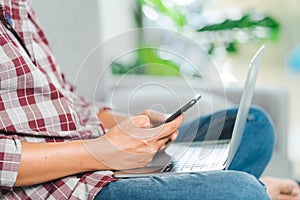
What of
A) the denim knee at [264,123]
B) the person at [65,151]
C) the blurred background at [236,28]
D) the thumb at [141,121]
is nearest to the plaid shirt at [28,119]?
the person at [65,151]

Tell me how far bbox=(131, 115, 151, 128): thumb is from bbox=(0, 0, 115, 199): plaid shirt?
11 cm

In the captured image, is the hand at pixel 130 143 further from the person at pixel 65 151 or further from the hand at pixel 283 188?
the hand at pixel 283 188

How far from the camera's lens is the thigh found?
1027 millimetres

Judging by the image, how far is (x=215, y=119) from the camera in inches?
53.1

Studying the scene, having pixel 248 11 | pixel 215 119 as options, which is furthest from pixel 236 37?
→ pixel 215 119

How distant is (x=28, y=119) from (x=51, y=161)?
108 millimetres

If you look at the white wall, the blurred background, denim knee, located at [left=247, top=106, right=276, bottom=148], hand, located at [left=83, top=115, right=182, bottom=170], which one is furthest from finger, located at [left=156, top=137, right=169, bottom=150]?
the blurred background

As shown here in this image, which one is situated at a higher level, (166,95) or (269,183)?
(166,95)

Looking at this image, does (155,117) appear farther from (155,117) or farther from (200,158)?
(200,158)

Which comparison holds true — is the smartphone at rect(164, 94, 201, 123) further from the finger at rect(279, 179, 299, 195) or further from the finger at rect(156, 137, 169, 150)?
the finger at rect(279, 179, 299, 195)

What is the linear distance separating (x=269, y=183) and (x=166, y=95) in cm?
33

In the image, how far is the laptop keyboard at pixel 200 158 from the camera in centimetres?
112

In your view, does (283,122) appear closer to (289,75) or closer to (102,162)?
(289,75)

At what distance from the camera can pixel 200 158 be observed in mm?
Answer: 1174
